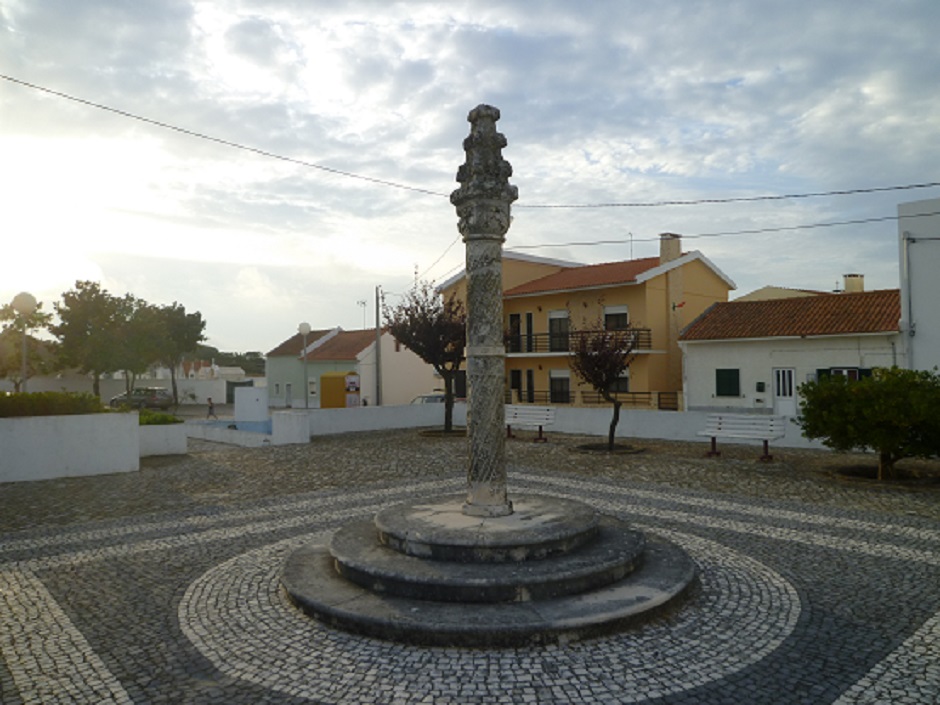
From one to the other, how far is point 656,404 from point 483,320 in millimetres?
20457

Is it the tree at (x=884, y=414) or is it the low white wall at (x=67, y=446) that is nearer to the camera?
the tree at (x=884, y=414)

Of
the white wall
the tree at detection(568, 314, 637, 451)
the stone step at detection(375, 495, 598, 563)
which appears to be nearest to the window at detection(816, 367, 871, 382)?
the tree at detection(568, 314, 637, 451)

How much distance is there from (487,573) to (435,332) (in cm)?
1526

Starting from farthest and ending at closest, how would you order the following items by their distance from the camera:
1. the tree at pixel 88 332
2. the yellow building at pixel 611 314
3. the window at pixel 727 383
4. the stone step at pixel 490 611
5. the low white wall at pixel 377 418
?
1. the tree at pixel 88 332
2. the yellow building at pixel 611 314
3. the window at pixel 727 383
4. the low white wall at pixel 377 418
5. the stone step at pixel 490 611

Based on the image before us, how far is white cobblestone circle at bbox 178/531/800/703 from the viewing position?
417 centimetres

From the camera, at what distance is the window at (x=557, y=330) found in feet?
93.5

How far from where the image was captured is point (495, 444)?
22.4ft

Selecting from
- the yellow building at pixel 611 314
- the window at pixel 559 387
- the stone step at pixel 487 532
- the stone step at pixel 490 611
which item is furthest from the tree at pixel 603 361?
the window at pixel 559 387

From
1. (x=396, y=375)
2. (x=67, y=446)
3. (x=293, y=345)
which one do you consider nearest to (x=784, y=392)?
(x=67, y=446)

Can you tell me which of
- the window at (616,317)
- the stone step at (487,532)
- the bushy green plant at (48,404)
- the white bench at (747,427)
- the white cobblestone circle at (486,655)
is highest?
the window at (616,317)

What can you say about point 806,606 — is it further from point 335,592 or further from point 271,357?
point 271,357

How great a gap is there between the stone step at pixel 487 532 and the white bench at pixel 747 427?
8219mm

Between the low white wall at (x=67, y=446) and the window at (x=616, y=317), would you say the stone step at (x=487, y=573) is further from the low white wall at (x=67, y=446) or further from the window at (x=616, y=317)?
the window at (x=616, y=317)

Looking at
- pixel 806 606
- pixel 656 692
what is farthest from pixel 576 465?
pixel 656 692
